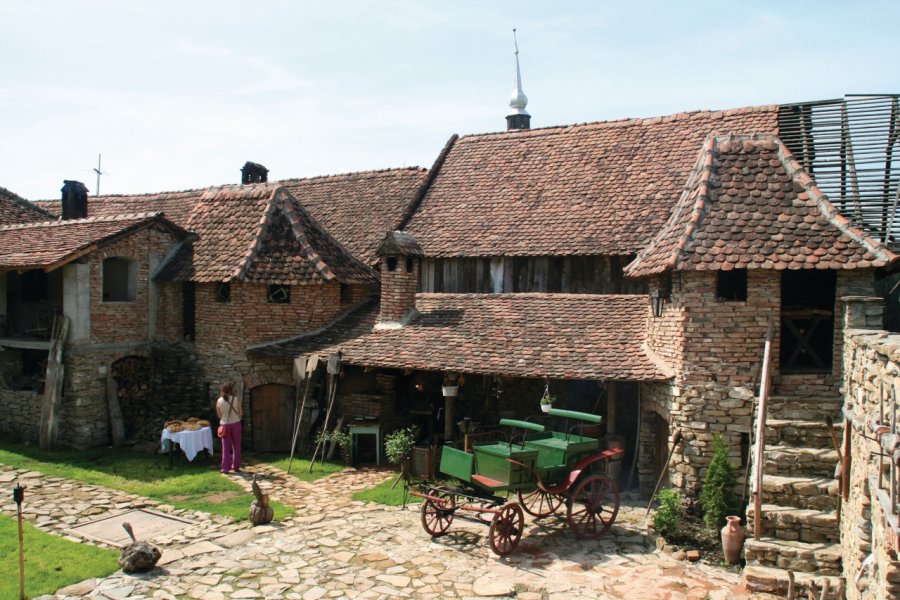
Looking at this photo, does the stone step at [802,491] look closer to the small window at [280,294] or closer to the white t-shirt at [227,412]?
the white t-shirt at [227,412]

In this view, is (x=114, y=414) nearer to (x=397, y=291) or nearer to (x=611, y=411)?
(x=397, y=291)

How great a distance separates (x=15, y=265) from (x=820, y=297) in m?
17.4

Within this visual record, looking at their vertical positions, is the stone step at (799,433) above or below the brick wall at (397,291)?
below

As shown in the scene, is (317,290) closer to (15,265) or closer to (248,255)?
(248,255)

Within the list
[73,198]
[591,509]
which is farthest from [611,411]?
[73,198]

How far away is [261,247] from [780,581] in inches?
525

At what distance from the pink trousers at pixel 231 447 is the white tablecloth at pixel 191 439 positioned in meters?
0.97

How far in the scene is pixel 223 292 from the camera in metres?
17.1

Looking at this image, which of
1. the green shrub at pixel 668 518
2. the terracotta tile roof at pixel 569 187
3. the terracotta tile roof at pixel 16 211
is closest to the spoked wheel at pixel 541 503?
the green shrub at pixel 668 518

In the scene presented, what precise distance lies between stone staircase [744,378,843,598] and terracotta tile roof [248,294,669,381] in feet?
6.93

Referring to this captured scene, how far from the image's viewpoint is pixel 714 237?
11398mm

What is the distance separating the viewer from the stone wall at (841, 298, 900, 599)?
6.18 metres

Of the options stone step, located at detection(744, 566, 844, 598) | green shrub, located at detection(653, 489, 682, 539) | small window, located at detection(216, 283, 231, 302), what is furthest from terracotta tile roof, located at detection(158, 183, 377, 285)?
stone step, located at detection(744, 566, 844, 598)

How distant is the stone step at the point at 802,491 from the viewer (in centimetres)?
936
